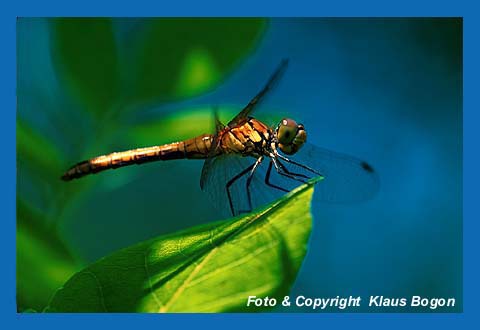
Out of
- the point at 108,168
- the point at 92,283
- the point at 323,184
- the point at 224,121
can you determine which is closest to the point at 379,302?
the point at 323,184

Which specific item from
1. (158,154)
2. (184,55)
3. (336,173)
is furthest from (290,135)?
(184,55)

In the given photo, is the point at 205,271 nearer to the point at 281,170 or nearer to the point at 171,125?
the point at 171,125

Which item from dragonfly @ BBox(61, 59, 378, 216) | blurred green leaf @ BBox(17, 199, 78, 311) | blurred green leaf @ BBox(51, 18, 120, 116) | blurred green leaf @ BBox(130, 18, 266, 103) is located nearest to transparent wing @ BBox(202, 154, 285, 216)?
dragonfly @ BBox(61, 59, 378, 216)

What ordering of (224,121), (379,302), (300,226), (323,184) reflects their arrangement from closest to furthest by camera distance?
(300,226), (224,121), (323,184), (379,302)

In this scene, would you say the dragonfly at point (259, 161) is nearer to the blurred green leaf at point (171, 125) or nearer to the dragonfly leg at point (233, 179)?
the dragonfly leg at point (233, 179)

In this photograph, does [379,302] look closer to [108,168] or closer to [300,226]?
[108,168]

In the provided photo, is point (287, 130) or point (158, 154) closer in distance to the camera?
point (287, 130)

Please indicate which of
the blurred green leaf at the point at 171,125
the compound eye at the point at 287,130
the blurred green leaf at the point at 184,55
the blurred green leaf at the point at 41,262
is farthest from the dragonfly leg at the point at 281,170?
the blurred green leaf at the point at 41,262
